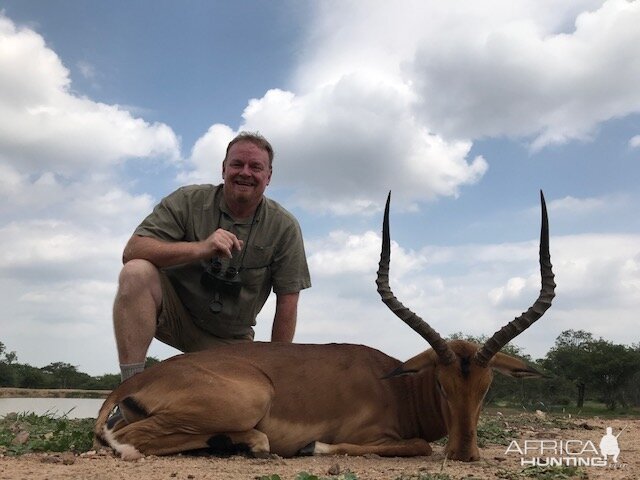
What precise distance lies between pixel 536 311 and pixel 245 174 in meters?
3.34

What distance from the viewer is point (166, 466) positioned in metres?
4.71

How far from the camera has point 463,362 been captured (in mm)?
5719

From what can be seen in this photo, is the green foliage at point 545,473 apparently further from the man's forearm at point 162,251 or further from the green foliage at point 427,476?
the man's forearm at point 162,251

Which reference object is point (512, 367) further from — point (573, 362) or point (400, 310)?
point (573, 362)

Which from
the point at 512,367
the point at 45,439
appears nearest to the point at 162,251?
the point at 45,439

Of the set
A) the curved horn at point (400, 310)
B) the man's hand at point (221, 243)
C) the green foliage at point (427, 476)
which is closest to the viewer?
the green foliage at point (427, 476)

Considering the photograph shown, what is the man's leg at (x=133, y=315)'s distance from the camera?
688 centimetres

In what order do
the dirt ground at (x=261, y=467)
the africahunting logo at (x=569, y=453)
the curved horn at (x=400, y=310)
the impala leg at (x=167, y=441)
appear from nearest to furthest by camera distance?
the dirt ground at (x=261, y=467)
the impala leg at (x=167, y=441)
the africahunting logo at (x=569, y=453)
the curved horn at (x=400, y=310)

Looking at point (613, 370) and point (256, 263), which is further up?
point (613, 370)

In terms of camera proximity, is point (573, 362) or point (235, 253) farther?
point (573, 362)

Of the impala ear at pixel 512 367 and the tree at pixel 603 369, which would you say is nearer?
the impala ear at pixel 512 367

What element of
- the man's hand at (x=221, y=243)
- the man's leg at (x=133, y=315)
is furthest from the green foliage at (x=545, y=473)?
the man's leg at (x=133, y=315)

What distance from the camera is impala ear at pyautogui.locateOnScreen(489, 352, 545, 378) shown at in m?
6.02

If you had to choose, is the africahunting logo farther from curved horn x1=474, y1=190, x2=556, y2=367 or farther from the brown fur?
curved horn x1=474, y1=190, x2=556, y2=367
